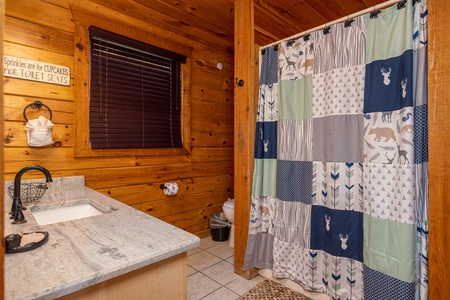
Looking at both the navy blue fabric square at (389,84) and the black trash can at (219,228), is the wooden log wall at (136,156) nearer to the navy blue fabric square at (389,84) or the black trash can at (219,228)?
the black trash can at (219,228)

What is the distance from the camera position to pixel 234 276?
6.95ft

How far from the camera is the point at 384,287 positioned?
139 cm

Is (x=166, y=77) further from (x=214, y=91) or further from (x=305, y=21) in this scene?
(x=305, y=21)

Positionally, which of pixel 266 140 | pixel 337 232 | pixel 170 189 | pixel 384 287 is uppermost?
pixel 266 140

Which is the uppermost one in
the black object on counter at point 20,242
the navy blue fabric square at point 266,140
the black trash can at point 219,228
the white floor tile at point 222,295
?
the navy blue fabric square at point 266,140

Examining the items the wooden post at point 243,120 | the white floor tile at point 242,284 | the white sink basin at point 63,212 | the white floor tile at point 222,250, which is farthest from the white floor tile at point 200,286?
the white sink basin at point 63,212

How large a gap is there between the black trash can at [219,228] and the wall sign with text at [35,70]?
2.07m

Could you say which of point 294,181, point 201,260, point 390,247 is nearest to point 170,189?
point 201,260

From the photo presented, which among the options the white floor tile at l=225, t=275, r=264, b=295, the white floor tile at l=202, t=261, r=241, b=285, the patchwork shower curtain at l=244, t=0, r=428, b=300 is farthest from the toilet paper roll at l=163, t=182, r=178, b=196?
the white floor tile at l=225, t=275, r=264, b=295

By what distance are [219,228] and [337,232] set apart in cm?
155

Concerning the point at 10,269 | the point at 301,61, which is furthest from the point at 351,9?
the point at 10,269

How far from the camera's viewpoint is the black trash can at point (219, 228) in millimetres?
2873

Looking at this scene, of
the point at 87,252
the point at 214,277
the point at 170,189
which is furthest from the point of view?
the point at 170,189

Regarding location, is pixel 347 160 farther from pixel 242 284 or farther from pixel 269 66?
pixel 242 284
